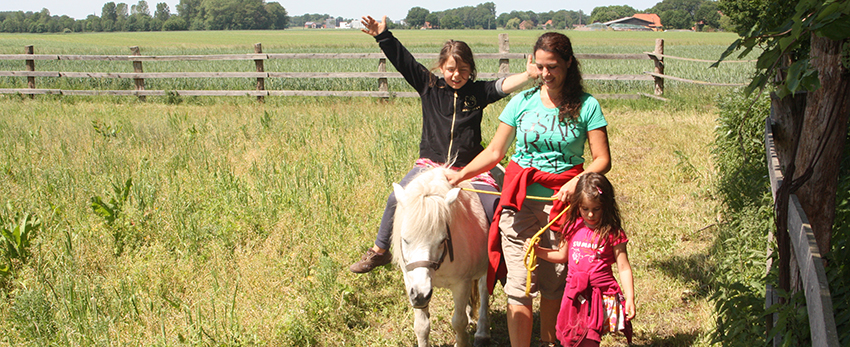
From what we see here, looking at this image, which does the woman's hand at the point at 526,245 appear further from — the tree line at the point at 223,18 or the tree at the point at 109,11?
the tree at the point at 109,11

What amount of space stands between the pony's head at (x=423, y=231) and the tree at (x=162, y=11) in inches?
5196

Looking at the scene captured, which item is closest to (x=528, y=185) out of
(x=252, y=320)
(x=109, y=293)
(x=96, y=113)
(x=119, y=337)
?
(x=252, y=320)

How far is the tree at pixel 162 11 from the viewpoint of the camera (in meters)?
119

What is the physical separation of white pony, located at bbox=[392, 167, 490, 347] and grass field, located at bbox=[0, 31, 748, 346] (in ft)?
2.48

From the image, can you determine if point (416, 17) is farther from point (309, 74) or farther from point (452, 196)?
point (452, 196)

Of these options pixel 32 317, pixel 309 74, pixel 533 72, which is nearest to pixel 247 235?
pixel 32 317

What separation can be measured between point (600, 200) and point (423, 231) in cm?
89

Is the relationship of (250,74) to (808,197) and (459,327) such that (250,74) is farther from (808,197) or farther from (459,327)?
(808,197)

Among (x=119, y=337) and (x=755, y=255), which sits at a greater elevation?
(x=755, y=255)

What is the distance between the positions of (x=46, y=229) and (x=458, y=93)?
401 centimetres

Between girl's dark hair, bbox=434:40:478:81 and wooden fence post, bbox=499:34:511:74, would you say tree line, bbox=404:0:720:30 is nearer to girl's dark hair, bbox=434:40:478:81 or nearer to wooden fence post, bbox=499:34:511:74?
wooden fence post, bbox=499:34:511:74

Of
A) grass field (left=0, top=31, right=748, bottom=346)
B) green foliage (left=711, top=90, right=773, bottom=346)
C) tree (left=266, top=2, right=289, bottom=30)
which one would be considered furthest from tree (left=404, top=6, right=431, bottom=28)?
green foliage (left=711, top=90, right=773, bottom=346)

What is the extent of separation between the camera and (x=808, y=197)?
211 centimetres

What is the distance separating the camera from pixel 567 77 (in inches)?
110
